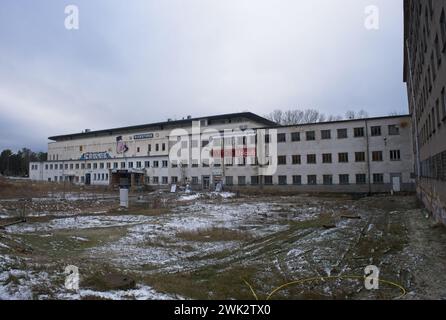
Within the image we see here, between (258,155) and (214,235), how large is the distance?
36.6 metres

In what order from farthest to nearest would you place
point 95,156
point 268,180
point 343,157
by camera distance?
point 95,156 → point 268,180 → point 343,157

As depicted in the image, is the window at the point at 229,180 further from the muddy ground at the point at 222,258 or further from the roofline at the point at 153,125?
the muddy ground at the point at 222,258

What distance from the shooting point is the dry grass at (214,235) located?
14.4m

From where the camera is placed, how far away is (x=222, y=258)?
10984mm

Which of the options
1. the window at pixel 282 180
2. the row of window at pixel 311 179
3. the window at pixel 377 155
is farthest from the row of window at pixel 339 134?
the window at pixel 282 180

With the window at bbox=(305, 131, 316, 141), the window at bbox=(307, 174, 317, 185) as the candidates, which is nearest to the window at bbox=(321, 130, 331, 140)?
the window at bbox=(305, 131, 316, 141)

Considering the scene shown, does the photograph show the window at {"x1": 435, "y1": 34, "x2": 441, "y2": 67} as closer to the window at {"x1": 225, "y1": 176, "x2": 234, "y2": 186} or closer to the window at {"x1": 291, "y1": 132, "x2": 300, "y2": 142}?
the window at {"x1": 291, "y1": 132, "x2": 300, "y2": 142}

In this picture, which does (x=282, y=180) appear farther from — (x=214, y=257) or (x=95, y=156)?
(x=95, y=156)

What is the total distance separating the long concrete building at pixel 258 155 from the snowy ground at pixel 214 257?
86.1 feet

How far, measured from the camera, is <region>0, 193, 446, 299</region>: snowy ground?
685cm

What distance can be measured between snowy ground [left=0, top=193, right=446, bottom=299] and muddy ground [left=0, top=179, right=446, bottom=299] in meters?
0.03

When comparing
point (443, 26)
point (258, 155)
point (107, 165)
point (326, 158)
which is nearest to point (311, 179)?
point (326, 158)

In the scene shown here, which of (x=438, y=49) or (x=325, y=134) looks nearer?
(x=438, y=49)
